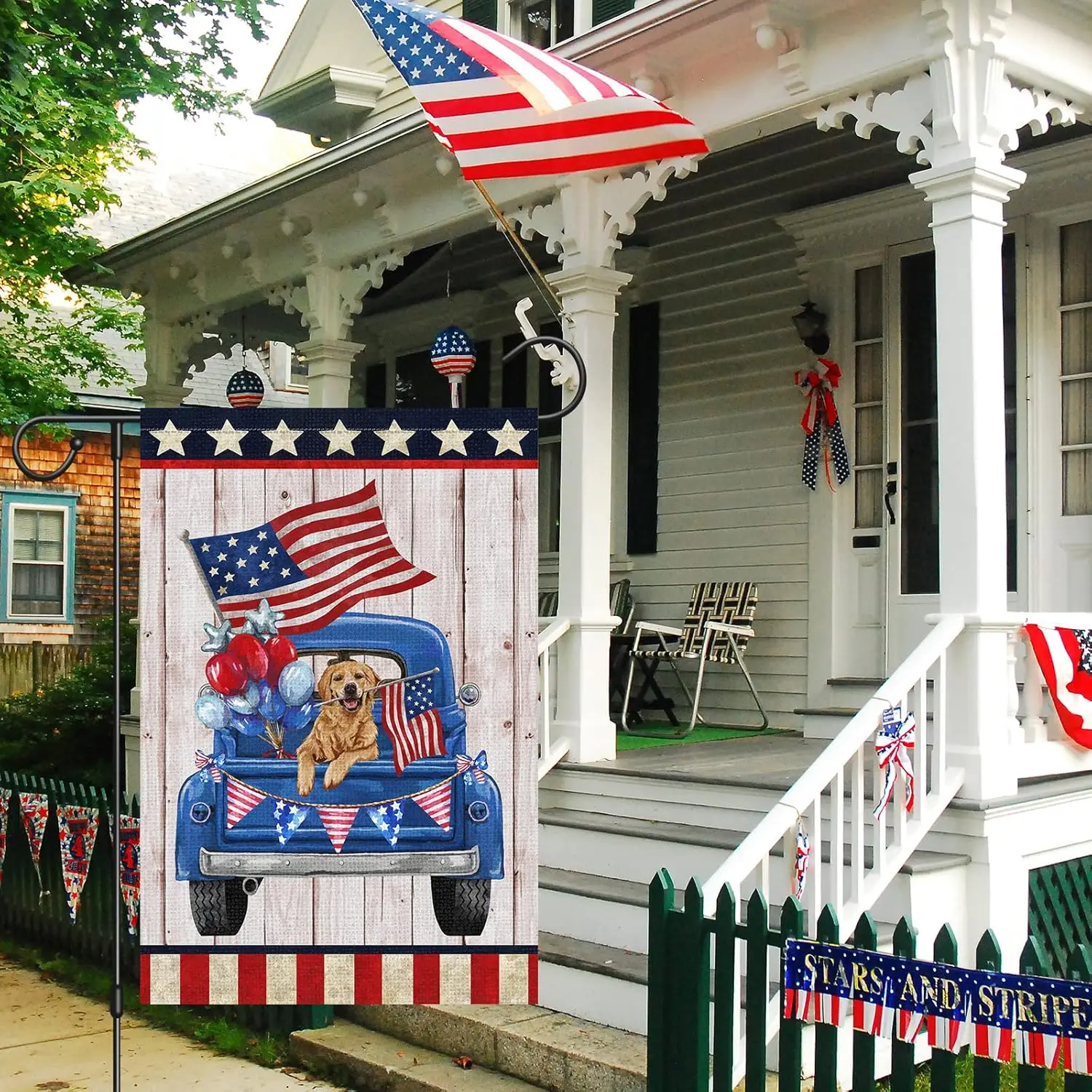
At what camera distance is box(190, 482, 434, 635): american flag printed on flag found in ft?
11.8

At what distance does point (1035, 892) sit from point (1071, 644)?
1039 millimetres

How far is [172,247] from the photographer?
1041 centimetres

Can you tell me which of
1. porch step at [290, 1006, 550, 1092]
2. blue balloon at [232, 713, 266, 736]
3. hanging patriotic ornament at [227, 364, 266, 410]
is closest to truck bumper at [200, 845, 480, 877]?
blue balloon at [232, 713, 266, 736]

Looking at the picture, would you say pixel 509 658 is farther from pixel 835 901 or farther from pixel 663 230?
pixel 663 230

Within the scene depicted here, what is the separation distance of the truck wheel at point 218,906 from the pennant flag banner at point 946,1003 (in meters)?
1.44

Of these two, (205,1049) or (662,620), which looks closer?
(205,1049)

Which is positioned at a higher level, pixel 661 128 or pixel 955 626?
pixel 661 128

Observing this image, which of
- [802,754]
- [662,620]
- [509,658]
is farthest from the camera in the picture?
[662,620]

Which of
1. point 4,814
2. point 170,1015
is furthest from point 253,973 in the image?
point 4,814

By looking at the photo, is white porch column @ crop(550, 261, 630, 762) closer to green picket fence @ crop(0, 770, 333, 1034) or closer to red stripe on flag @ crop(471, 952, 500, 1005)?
green picket fence @ crop(0, 770, 333, 1034)

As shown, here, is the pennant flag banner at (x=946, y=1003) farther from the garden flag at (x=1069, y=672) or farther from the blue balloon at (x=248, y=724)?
the garden flag at (x=1069, y=672)

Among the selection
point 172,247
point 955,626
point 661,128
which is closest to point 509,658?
point 955,626

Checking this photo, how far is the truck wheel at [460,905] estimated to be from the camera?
141 inches

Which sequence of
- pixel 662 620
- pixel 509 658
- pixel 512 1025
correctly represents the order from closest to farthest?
pixel 509 658 → pixel 512 1025 → pixel 662 620
